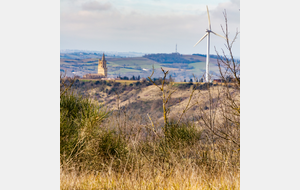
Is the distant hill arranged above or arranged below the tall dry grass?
above

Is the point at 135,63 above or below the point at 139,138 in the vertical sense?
above

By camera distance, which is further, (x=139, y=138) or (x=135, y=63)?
(x=135, y=63)

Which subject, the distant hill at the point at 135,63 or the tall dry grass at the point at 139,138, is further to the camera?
the distant hill at the point at 135,63

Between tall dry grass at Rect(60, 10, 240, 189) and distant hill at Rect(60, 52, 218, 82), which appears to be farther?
distant hill at Rect(60, 52, 218, 82)

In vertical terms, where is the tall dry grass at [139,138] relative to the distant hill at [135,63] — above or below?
below
